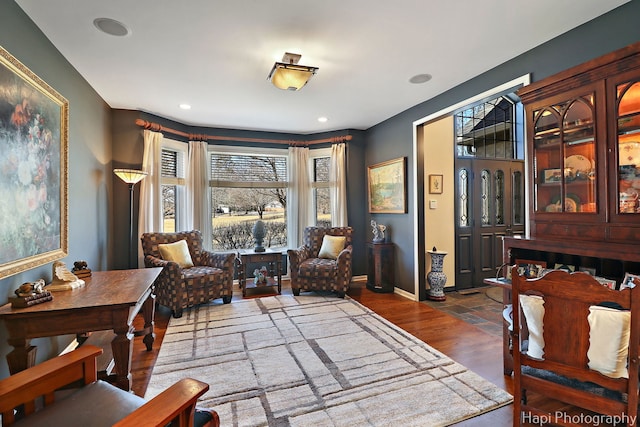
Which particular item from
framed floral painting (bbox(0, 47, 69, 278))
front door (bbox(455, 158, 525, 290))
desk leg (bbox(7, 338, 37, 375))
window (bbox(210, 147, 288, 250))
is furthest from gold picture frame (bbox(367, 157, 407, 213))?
desk leg (bbox(7, 338, 37, 375))

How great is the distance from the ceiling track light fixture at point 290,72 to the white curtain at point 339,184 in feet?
7.98

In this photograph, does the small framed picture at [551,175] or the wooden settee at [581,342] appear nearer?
the wooden settee at [581,342]

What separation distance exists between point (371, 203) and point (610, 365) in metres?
3.99

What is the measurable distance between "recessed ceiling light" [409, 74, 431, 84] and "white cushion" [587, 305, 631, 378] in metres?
2.60

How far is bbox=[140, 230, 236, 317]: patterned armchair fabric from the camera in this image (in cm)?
→ 359

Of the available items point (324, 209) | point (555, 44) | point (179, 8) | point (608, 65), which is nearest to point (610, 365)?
point (608, 65)

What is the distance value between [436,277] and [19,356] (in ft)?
13.4

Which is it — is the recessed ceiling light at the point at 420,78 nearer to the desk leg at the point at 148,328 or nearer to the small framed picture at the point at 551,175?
the small framed picture at the point at 551,175

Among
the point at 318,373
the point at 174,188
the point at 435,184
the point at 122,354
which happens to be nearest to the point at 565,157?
the point at 318,373

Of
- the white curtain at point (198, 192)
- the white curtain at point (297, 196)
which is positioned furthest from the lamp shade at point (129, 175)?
the white curtain at point (297, 196)

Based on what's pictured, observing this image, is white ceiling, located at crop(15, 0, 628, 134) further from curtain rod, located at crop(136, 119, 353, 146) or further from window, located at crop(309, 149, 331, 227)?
window, located at crop(309, 149, 331, 227)

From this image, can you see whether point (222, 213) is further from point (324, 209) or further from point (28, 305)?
point (28, 305)

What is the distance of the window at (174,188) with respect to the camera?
469cm

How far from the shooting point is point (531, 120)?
2.22 m
